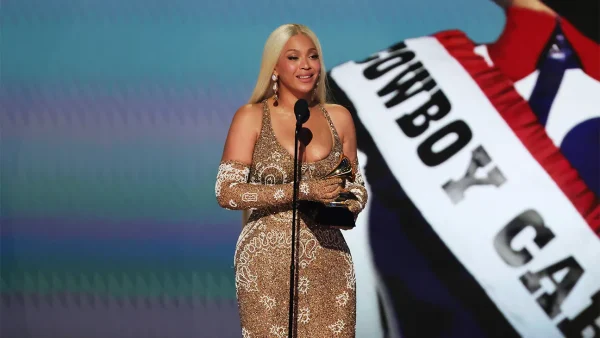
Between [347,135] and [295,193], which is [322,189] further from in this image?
[347,135]

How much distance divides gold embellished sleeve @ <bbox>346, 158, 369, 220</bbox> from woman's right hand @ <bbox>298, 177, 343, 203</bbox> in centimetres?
6

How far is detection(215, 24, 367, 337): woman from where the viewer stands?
2.67 m

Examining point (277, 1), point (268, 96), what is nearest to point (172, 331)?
point (277, 1)

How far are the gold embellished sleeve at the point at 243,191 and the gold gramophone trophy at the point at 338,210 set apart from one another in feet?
0.34

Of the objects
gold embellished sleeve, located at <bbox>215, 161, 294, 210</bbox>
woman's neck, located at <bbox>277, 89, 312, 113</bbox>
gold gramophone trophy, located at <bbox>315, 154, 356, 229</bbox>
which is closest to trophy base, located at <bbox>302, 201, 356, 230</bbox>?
gold gramophone trophy, located at <bbox>315, 154, 356, 229</bbox>

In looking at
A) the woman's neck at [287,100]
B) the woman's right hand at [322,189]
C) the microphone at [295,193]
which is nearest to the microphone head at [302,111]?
the microphone at [295,193]

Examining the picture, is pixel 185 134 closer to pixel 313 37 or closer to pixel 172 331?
pixel 172 331

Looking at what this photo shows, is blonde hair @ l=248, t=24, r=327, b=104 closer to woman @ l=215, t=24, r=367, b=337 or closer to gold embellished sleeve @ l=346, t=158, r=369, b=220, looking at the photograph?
woman @ l=215, t=24, r=367, b=337

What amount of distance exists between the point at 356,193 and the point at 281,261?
0.30 metres

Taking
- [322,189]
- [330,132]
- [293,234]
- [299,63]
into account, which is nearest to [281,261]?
[293,234]

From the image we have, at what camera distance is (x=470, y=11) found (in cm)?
447

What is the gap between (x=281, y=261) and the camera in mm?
2682

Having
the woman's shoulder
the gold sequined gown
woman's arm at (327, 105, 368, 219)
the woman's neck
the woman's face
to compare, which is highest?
the woman's face

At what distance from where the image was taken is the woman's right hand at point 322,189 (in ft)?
8.39
